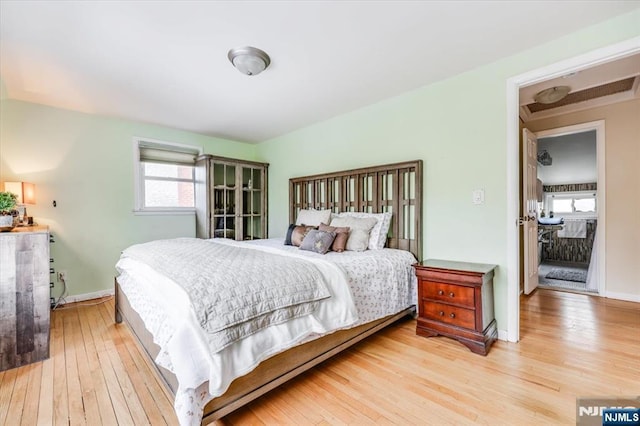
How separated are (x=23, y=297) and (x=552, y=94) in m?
5.25

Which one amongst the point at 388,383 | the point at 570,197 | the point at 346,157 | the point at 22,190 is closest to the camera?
the point at 388,383

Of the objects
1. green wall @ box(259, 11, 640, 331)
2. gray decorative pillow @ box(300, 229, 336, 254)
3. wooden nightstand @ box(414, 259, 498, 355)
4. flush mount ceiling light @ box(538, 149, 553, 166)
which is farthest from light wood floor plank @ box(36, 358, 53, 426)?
flush mount ceiling light @ box(538, 149, 553, 166)

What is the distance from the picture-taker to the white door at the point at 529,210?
144 inches

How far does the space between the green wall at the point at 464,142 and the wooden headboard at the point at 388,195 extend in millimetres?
112

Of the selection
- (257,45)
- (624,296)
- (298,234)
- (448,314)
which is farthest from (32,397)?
(624,296)

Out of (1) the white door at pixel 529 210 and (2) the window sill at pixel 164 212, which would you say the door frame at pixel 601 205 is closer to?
(1) the white door at pixel 529 210

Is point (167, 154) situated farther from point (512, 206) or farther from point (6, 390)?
point (512, 206)

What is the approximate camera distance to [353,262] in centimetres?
230

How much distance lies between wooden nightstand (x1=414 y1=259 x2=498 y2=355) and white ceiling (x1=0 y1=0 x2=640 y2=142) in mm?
1828

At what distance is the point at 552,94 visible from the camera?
3008mm

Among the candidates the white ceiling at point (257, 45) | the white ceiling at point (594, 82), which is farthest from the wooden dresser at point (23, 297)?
the white ceiling at point (594, 82)

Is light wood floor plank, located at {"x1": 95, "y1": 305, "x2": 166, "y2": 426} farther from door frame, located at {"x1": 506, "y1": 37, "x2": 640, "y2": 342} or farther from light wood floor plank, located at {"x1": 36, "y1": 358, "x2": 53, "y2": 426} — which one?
door frame, located at {"x1": 506, "y1": 37, "x2": 640, "y2": 342}

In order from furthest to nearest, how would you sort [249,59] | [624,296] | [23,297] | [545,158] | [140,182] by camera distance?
[545,158]
[140,182]
[624,296]
[249,59]
[23,297]

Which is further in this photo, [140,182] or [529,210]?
[140,182]
